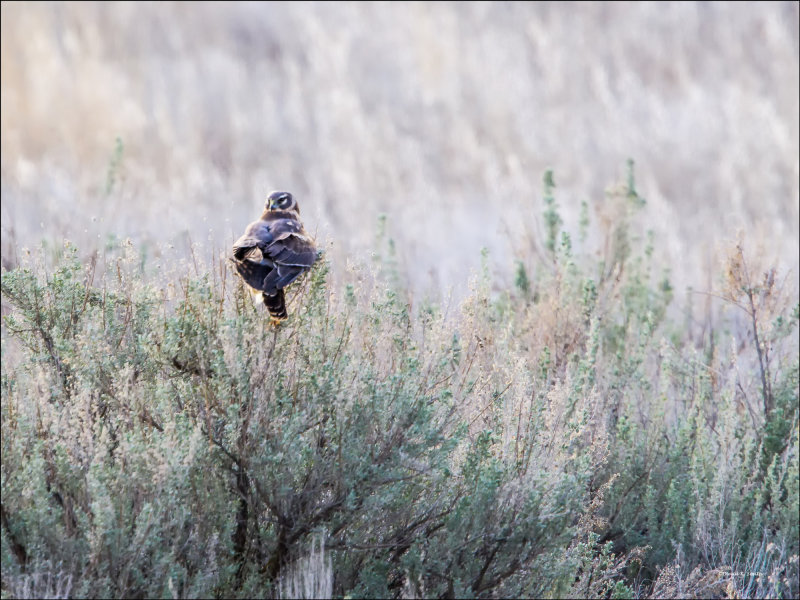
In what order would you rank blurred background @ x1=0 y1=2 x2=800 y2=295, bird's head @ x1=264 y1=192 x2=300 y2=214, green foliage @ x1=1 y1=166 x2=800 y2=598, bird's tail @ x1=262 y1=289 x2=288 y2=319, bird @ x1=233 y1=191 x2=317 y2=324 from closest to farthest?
green foliage @ x1=1 y1=166 x2=800 y2=598 → bird @ x1=233 y1=191 x2=317 y2=324 → bird's tail @ x1=262 y1=289 x2=288 y2=319 → bird's head @ x1=264 y1=192 x2=300 y2=214 → blurred background @ x1=0 y1=2 x2=800 y2=295

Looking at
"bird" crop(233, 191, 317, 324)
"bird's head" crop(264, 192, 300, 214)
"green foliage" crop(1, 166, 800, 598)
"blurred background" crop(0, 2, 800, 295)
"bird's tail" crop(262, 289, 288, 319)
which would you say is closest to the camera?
"green foliage" crop(1, 166, 800, 598)

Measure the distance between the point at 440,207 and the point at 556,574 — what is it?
1397 cm

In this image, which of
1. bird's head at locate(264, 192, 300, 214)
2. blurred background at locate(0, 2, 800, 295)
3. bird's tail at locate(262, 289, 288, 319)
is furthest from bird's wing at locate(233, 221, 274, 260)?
blurred background at locate(0, 2, 800, 295)

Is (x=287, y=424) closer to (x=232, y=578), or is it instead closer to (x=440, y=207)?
(x=232, y=578)

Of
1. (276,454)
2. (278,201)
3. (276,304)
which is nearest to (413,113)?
(278,201)

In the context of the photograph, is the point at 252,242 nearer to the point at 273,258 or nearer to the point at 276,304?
the point at 273,258

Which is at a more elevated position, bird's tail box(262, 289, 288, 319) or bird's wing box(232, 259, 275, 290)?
bird's wing box(232, 259, 275, 290)

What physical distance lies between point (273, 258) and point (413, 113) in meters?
20.4

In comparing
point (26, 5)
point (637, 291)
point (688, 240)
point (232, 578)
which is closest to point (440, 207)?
point (688, 240)

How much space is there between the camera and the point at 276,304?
14.1 feet

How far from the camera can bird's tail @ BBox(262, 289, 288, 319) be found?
14.1ft

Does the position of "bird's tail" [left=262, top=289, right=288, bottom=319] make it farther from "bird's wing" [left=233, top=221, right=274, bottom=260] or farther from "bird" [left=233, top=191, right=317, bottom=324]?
"bird's wing" [left=233, top=221, right=274, bottom=260]

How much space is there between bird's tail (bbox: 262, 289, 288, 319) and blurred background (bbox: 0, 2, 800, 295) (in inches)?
372

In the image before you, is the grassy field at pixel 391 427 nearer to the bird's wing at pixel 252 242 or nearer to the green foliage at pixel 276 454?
the green foliage at pixel 276 454
